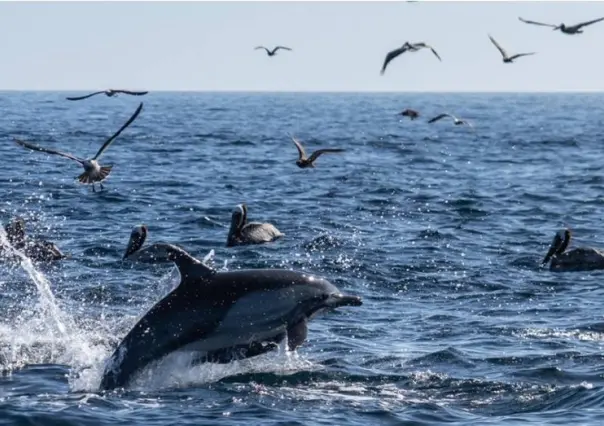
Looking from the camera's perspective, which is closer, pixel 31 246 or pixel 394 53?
pixel 31 246

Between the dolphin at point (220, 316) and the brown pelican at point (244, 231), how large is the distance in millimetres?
9180

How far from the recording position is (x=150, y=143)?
57.7m

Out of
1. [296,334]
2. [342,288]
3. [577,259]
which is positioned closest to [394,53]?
[577,259]

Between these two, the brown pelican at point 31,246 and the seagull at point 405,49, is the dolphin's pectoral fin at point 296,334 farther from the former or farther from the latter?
the seagull at point 405,49

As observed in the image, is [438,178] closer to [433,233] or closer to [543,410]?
[433,233]

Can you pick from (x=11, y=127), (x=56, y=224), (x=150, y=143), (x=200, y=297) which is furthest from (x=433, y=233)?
(x=11, y=127)

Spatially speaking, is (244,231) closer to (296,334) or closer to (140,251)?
(140,251)

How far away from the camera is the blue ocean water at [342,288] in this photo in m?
14.2

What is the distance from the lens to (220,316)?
1468 centimetres

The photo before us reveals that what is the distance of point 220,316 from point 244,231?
9.96 metres

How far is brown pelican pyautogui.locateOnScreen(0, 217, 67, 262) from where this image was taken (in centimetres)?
2314

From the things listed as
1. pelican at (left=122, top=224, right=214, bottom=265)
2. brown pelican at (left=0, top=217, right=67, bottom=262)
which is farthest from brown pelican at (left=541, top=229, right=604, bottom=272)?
brown pelican at (left=0, top=217, right=67, bottom=262)

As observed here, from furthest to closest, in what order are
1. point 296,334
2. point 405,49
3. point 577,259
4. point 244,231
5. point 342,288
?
A: point 405,49
point 244,231
point 577,259
point 342,288
point 296,334

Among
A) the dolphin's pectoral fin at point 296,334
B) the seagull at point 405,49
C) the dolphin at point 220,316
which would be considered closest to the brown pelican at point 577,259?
the seagull at point 405,49
